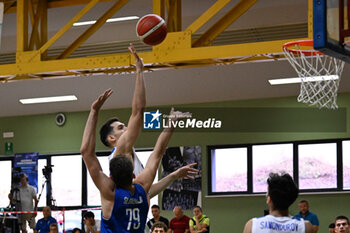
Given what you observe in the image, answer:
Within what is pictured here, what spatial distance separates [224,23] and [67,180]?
975cm

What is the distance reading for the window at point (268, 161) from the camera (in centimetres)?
A: 1744

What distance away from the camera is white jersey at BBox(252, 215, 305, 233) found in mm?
4332

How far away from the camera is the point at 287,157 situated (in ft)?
57.2

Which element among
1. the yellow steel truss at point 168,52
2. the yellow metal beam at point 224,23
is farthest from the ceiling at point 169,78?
the yellow metal beam at point 224,23

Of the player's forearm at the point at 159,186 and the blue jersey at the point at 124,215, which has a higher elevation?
the player's forearm at the point at 159,186

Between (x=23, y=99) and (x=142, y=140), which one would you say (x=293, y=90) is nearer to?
(x=142, y=140)

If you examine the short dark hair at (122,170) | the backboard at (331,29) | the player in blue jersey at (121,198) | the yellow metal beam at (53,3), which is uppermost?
the yellow metal beam at (53,3)

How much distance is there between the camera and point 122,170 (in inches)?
186

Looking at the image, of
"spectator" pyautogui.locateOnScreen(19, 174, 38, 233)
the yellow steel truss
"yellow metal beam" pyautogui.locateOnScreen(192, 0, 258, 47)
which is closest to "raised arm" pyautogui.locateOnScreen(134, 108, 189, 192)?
the yellow steel truss

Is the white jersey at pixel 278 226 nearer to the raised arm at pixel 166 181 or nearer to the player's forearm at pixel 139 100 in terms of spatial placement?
the raised arm at pixel 166 181

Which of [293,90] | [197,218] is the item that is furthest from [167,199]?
[293,90]

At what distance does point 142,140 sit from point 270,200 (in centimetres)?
1480

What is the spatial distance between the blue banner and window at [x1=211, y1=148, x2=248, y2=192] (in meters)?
5.29

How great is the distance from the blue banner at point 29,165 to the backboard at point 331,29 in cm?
1407
